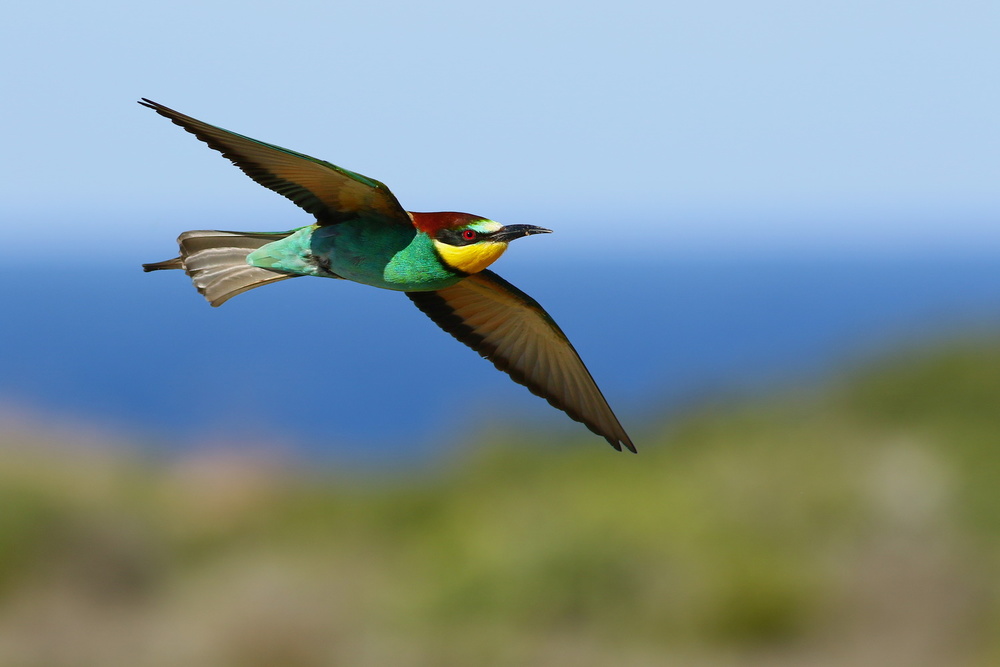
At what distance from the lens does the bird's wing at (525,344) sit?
377cm

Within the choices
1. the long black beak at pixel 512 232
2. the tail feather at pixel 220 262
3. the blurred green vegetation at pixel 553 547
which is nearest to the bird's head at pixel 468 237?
the long black beak at pixel 512 232

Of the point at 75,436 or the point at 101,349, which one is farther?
the point at 101,349

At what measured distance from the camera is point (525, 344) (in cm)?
392

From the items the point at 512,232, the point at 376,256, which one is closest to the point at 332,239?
the point at 376,256

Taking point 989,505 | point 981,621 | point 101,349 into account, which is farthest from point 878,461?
point 101,349

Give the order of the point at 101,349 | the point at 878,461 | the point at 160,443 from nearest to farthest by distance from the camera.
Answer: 1. the point at 878,461
2. the point at 160,443
3. the point at 101,349

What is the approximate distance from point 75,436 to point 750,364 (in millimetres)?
9113

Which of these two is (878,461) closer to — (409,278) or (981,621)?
(981,621)

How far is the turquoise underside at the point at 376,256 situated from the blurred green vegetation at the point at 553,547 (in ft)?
25.5

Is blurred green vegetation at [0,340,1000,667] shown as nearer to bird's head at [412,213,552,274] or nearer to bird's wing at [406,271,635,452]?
bird's wing at [406,271,635,452]

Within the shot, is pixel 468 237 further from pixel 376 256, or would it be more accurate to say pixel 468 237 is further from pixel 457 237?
pixel 376 256

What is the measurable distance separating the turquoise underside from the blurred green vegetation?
25.5 feet

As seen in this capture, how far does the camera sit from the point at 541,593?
37.2 feet

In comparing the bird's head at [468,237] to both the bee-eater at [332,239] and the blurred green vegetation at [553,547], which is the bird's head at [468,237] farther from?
the blurred green vegetation at [553,547]
